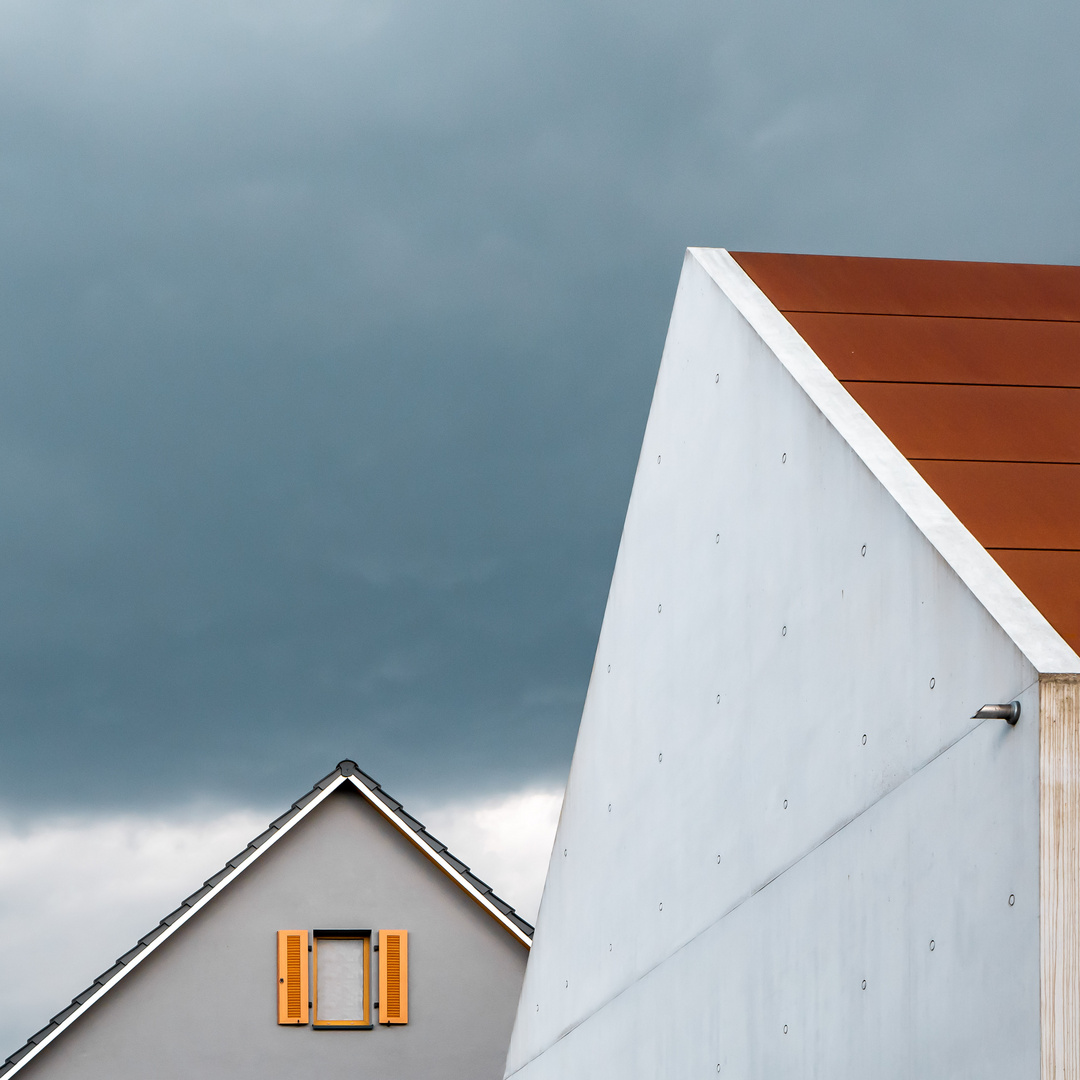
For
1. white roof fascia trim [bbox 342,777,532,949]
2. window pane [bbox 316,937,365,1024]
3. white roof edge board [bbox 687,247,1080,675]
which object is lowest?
window pane [bbox 316,937,365,1024]

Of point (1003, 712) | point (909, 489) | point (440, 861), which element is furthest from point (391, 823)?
point (1003, 712)

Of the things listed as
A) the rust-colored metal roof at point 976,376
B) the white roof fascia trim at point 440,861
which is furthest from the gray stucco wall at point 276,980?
the rust-colored metal roof at point 976,376

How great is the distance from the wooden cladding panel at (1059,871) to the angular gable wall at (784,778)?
0.11 ft

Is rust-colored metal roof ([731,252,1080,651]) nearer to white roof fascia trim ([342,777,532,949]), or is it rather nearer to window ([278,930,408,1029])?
white roof fascia trim ([342,777,532,949])

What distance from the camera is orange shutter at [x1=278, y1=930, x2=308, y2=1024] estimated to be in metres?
17.0

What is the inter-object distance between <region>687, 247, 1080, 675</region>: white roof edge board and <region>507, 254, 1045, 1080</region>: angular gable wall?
0.04 meters

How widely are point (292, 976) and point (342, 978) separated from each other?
2.15 ft

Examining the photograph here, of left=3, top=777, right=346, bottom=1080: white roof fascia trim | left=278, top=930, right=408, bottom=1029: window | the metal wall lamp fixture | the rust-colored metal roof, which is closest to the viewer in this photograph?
the metal wall lamp fixture

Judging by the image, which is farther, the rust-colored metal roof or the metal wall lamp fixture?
the rust-colored metal roof

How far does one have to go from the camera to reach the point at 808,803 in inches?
193

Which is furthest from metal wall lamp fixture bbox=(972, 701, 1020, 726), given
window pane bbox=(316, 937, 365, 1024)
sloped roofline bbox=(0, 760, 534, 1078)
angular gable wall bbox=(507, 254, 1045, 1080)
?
window pane bbox=(316, 937, 365, 1024)

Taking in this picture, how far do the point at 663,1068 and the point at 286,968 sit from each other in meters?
11.4

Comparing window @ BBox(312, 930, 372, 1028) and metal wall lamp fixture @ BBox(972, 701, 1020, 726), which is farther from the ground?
metal wall lamp fixture @ BBox(972, 701, 1020, 726)

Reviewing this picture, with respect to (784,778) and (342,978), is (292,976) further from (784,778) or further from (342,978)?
(784,778)
